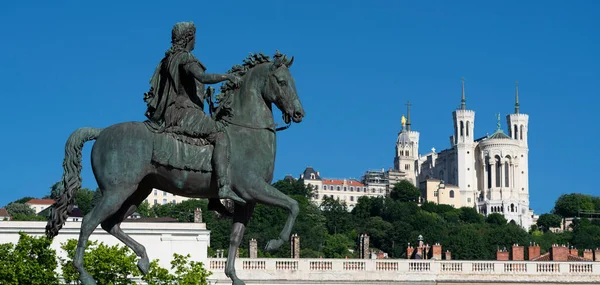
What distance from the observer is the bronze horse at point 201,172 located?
13.0 meters

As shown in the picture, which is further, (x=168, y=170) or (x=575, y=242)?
(x=575, y=242)

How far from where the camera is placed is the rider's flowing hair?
1339 cm

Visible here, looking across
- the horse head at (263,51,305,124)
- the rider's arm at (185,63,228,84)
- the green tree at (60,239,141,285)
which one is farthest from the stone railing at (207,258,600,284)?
the rider's arm at (185,63,228,84)

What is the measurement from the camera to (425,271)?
52.5 metres

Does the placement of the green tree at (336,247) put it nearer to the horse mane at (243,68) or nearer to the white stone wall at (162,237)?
the white stone wall at (162,237)

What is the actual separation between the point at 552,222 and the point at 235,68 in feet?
584

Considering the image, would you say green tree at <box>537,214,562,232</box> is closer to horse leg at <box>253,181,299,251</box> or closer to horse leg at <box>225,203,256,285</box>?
horse leg at <box>225,203,256,285</box>

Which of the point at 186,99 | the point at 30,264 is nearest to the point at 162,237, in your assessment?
the point at 30,264

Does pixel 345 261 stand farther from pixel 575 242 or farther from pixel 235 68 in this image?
pixel 575 242

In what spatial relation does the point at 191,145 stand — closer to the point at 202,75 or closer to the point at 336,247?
the point at 202,75

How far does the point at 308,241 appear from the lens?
123562mm

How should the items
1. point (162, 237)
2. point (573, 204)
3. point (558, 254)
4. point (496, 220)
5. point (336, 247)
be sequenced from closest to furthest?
point (162, 237), point (558, 254), point (336, 247), point (496, 220), point (573, 204)

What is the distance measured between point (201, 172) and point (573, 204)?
184056 millimetres

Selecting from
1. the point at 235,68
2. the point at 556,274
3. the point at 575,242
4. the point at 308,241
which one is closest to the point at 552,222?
the point at 575,242
